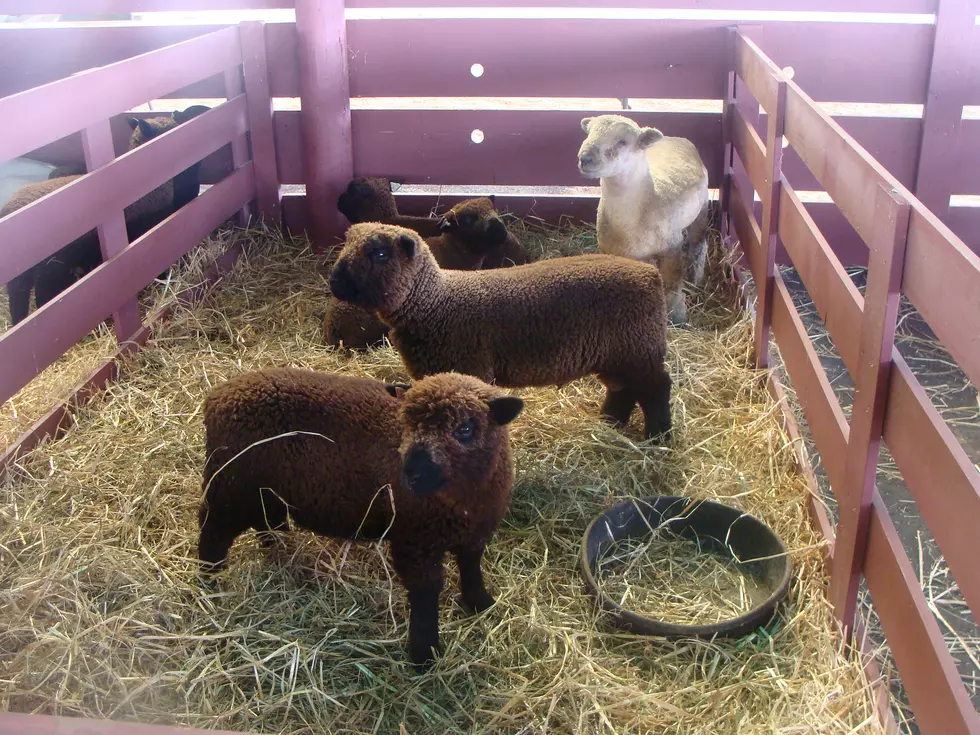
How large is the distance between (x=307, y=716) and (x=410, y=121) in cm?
489

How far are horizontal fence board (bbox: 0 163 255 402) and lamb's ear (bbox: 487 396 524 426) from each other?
7.61 feet

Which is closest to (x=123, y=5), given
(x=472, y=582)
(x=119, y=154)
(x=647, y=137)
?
(x=119, y=154)

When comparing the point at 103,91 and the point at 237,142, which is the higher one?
the point at 103,91

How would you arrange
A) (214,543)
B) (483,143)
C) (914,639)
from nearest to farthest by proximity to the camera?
(914,639) → (214,543) → (483,143)

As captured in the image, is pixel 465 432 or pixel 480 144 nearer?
pixel 465 432

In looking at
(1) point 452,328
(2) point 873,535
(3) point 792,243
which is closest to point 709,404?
(3) point 792,243

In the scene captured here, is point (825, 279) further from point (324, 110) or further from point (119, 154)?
point (119, 154)

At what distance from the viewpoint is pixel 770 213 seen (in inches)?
195

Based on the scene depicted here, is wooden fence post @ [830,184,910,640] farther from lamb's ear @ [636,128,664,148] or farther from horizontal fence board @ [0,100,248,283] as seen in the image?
horizontal fence board @ [0,100,248,283]

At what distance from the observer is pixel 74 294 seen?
182 inches

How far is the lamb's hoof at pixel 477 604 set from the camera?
3.48 m

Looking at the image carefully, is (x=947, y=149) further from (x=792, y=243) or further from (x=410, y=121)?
(x=410, y=121)

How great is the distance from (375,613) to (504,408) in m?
1.04

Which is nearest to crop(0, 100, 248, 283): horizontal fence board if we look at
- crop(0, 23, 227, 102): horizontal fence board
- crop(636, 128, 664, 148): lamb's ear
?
crop(0, 23, 227, 102): horizontal fence board
